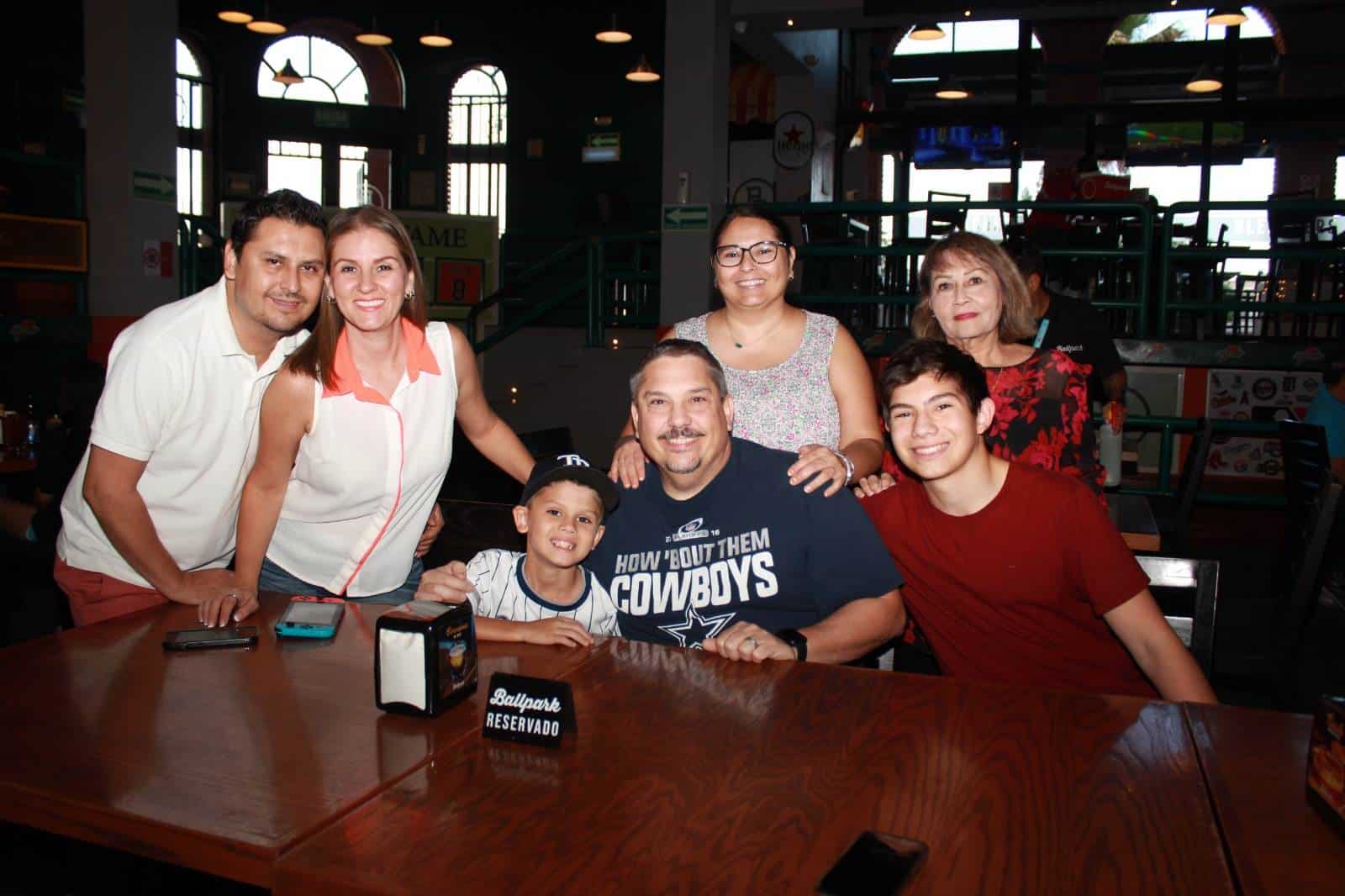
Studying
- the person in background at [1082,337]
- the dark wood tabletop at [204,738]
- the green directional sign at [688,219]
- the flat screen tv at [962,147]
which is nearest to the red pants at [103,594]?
the dark wood tabletop at [204,738]

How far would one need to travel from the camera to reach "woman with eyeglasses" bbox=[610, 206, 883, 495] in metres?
2.67

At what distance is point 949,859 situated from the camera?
1170 millimetres

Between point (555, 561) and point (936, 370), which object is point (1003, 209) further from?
point (555, 561)

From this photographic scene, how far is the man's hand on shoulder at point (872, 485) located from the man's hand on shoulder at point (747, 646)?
62 centimetres

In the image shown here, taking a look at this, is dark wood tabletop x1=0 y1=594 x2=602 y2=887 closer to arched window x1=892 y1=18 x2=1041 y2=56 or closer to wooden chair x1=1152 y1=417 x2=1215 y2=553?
wooden chair x1=1152 y1=417 x2=1215 y2=553

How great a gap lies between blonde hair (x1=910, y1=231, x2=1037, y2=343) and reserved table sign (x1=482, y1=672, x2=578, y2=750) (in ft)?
5.24

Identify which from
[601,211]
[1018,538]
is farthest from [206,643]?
[601,211]

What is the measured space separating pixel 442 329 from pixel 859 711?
4.59 ft

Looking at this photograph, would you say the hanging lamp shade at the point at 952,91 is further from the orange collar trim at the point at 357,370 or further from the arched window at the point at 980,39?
the orange collar trim at the point at 357,370

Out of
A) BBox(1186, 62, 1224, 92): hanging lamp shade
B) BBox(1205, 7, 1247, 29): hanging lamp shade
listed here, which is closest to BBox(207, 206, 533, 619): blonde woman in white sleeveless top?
BBox(1205, 7, 1247, 29): hanging lamp shade

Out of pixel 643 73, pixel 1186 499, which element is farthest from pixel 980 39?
pixel 1186 499

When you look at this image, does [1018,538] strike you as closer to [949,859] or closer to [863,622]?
[863,622]

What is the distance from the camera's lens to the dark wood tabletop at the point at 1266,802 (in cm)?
114

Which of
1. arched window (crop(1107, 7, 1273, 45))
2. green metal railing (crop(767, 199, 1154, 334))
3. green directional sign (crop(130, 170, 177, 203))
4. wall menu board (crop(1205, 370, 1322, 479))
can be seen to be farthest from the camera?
arched window (crop(1107, 7, 1273, 45))
